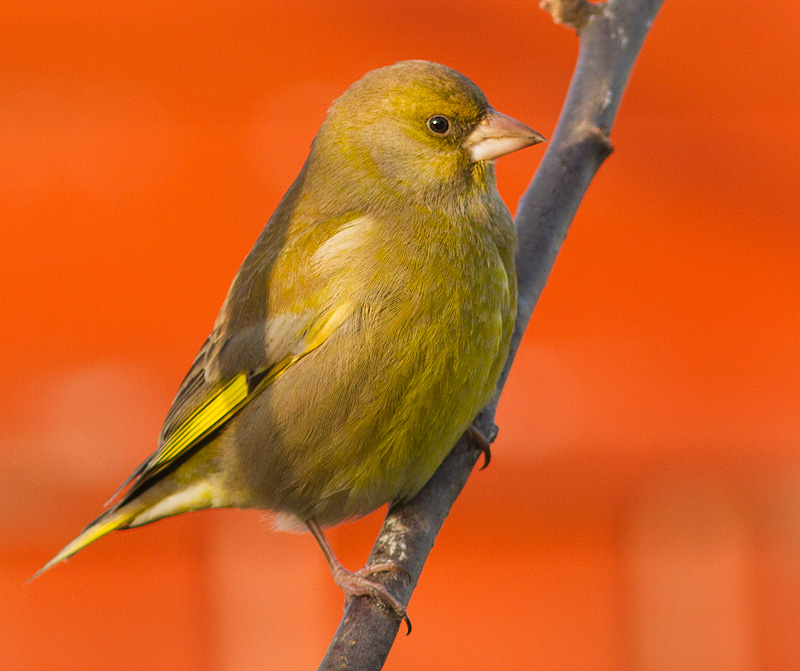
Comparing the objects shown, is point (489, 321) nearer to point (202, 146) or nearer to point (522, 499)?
point (522, 499)

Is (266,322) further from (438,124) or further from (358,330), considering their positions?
(438,124)

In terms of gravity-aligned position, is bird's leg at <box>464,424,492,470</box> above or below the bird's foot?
above

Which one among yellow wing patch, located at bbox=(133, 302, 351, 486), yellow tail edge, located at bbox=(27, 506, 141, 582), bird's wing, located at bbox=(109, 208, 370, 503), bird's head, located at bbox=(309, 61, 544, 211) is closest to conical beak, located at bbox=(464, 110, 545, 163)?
bird's head, located at bbox=(309, 61, 544, 211)

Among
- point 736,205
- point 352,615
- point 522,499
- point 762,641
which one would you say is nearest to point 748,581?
point 762,641

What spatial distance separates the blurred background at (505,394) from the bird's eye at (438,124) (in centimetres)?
301

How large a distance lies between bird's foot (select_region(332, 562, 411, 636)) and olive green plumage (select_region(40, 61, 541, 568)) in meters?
0.30

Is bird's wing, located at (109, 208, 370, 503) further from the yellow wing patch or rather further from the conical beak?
the conical beak

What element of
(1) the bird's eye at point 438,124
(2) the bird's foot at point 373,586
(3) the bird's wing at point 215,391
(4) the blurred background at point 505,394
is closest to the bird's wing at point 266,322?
(3) the bird's wing at point 215,391

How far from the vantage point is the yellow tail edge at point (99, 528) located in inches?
127

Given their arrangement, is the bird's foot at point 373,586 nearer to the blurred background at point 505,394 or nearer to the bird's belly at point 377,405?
the bird's belly at point 377,405

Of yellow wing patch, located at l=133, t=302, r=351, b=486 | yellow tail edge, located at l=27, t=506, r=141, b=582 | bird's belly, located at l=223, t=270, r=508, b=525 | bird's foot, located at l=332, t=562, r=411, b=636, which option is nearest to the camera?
bird's foot, located at l=332, t=562, r=411, b=636

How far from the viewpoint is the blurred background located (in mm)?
5992

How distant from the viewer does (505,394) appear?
600 centimetres

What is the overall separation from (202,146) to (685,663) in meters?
4.35
